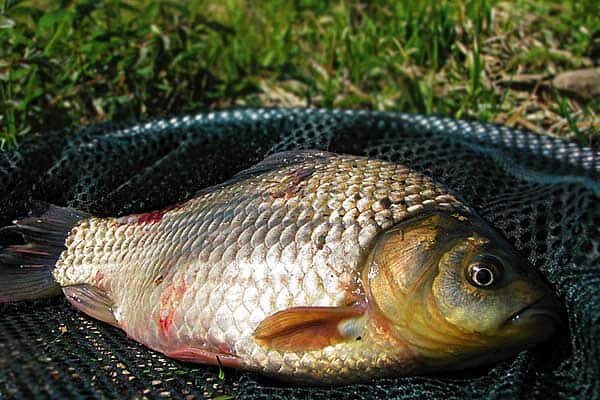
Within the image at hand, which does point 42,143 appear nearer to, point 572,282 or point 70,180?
point 70,180

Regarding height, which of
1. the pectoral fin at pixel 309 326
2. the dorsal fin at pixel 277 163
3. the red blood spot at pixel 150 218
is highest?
the dorsal fin at pixel 277 163

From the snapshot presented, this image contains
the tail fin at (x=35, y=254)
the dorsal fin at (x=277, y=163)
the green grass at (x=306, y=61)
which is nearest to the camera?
the dorsal fin at (x=277, y=163)

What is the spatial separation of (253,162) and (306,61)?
1793mm

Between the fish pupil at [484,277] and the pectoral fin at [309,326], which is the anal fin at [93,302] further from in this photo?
the fish pupil at [484,277]

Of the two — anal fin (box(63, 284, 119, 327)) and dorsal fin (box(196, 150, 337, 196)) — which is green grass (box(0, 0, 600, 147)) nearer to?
anal fin (box(63, 284, 119, 327))

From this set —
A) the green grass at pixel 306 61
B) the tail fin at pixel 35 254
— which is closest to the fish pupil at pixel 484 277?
the tail fin at pixel 35 254

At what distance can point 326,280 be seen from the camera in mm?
1848

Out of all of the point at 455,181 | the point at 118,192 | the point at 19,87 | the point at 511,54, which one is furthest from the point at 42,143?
the point at 511,54

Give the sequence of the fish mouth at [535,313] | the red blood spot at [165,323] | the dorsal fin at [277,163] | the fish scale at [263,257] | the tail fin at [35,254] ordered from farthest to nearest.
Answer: the tail fin at [35,254]
the dorsal fin at [277,163]
the red blood spot at [165,323]
the fish scale at [263,257]
the fish mouth at [535,313]

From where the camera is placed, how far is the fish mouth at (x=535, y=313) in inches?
67.6

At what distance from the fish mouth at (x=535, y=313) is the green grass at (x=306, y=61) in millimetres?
1587

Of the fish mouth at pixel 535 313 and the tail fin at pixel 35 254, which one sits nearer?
the fish mouth at pixel 535 313

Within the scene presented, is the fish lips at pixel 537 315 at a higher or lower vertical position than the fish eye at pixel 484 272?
lower

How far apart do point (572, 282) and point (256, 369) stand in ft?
2.85
